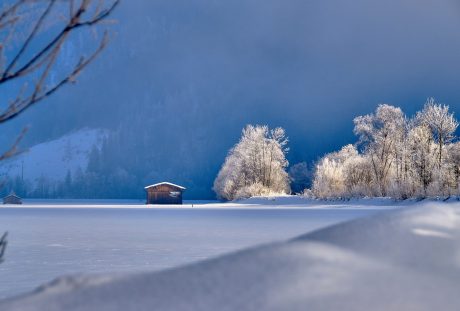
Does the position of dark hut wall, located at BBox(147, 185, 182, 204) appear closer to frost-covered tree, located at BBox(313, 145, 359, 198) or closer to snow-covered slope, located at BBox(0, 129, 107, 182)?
frost-covered tree, located at BBox(313, 145, 359, 198)

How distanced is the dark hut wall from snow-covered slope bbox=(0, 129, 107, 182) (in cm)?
11175

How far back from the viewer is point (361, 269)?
2.17m

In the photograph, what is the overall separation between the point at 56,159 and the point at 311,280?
189m

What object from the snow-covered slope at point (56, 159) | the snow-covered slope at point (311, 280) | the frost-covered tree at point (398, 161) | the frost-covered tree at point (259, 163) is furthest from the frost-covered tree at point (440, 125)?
the snow-covered slope at point (56, 159)

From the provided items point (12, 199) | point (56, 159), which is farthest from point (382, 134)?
point (56, 159)

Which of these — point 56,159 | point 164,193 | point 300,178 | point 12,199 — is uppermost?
point 56,159

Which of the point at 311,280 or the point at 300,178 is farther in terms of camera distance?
the point at 300,178

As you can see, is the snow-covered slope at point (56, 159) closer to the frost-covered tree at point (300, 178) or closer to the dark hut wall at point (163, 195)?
the frost-covered tree at point (300, 178)

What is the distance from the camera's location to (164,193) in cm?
6462

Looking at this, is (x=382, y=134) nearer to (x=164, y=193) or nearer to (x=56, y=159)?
(x=164, y=193)

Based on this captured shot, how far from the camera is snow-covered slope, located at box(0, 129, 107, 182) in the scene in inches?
6806

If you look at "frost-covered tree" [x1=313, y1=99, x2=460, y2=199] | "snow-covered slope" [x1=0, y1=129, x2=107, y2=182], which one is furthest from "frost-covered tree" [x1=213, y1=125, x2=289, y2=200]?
"snow-covered slope" [x1=0, y1=129, x2=107, y2=182]

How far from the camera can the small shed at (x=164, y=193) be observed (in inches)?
2532

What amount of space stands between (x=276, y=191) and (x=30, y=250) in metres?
51.6
